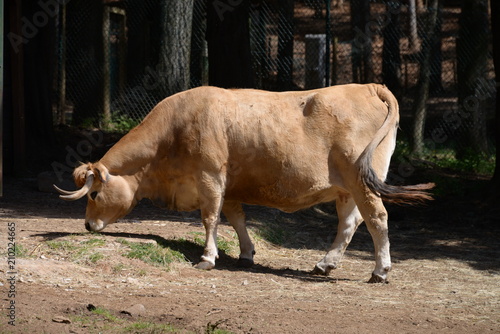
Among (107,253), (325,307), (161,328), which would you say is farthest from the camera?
(107,253)

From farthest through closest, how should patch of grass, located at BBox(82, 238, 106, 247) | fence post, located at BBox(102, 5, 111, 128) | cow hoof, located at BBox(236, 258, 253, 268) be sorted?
fence post, located at BBox(102, 5, 111, 128)
cow hoof, located at BBox(236, 258, 253, 268)
patch of grass, located at BBox(82, 238, 106, 247)

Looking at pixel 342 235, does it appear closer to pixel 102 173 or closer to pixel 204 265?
pixel 204 265

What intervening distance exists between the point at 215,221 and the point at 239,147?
76cm

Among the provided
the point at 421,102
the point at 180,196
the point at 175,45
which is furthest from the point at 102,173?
the point at 421,102

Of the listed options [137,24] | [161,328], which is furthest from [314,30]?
[161,328]

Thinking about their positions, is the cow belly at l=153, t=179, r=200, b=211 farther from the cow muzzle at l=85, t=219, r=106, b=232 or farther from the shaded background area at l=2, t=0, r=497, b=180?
the shaded background area at l=2, t=0, r=497, b=180

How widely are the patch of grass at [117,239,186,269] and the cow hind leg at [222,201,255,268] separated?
64 cm

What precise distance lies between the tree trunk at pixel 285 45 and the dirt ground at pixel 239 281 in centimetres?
535

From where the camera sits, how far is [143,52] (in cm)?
1769

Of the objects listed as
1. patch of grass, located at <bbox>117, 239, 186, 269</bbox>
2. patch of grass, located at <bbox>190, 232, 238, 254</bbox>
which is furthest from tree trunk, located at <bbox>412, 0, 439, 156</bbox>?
patch of grass, located at <bbox>117, 239, 186, 269</bbox>

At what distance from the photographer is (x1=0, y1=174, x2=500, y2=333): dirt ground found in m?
5.55

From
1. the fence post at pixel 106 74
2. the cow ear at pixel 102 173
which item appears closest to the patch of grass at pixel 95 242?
the cow ear at pixel 102 173

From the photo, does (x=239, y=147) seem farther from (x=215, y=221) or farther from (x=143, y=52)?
(x=143, y=52)

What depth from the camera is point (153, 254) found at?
7.41 metres
